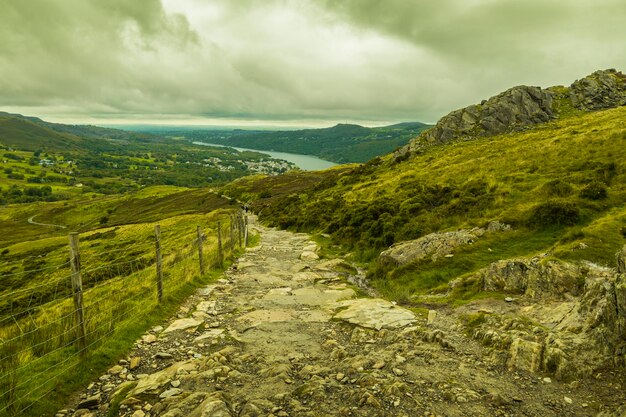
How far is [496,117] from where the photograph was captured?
68.2 metres

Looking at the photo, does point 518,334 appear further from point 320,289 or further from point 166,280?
point 166,280

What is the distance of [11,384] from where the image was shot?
5.97m

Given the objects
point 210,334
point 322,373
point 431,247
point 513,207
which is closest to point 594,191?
point 513,207

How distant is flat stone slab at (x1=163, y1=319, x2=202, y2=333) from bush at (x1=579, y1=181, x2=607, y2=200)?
1835 cm

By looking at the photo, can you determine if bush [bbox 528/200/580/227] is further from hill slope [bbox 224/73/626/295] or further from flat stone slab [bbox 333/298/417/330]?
flat stone slab [bbox 333/298/417/330]

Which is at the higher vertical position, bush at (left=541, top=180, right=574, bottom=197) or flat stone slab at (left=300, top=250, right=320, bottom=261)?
bush at (left=541, top=180, right=574, bottom=197)

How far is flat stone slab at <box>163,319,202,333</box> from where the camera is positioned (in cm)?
988

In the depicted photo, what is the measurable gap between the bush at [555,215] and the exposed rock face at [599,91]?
75.3m

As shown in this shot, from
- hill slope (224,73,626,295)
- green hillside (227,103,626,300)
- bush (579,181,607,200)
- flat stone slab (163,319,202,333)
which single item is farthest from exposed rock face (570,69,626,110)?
flat stone slab (163,319,202,333)

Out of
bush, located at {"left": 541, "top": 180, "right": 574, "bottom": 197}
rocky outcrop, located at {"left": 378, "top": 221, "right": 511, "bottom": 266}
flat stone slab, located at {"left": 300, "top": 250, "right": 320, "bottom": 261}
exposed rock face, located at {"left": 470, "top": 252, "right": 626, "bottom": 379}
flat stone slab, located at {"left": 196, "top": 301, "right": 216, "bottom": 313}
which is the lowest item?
flat stone slab, located at {"left": 300, "top": 250, "right": 320, "bottom": 261}

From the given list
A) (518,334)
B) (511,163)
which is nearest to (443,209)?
(511,163)

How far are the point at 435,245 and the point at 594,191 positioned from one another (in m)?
8.03

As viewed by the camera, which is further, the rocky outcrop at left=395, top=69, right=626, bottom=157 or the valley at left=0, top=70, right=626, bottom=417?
the rocky outcrop at left=395, top=69, right=626, bottom=157

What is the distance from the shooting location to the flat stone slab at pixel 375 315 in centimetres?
989
